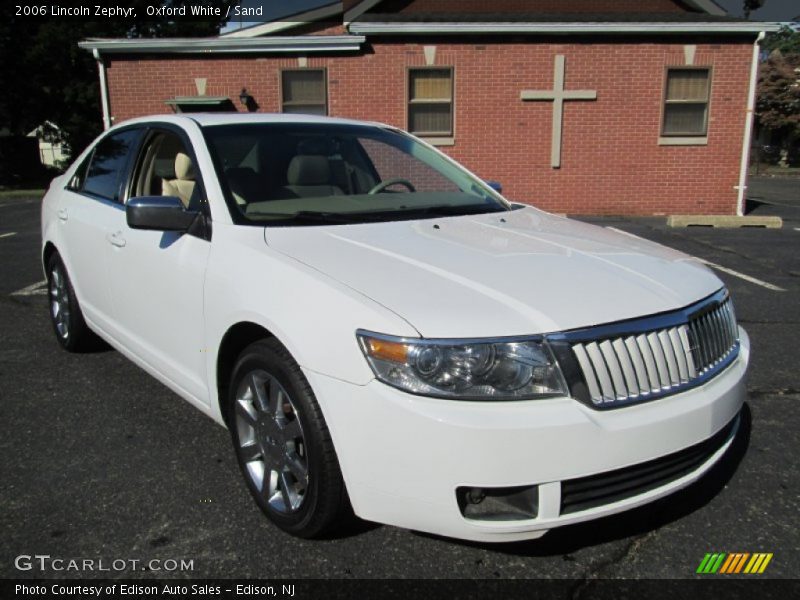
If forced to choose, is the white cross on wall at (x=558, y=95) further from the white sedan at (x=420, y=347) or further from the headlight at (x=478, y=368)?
the headlight at (x=478, y=368)

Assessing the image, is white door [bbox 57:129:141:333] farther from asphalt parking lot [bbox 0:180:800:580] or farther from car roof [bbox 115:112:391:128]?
asphalt parking lot [bbox 0:180:800:580]

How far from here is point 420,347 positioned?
196 centimetres

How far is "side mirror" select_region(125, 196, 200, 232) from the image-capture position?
2789mm

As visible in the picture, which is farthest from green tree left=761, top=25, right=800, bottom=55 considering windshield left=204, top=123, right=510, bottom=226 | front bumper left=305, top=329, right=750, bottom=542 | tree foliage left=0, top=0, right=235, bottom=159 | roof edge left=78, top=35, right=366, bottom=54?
front bumper left=305, top=329, right=750, bottom=542

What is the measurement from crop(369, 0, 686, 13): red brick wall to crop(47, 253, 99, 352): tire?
40.6 feet

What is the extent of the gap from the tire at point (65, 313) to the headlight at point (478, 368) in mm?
3040

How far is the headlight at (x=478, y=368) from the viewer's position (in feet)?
6.41

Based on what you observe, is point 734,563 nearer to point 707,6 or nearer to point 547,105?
point 547,105

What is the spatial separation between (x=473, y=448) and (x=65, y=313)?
3.62 m

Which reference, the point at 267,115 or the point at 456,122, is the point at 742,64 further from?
the point at 267,115

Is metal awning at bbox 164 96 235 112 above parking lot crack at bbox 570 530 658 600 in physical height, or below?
above

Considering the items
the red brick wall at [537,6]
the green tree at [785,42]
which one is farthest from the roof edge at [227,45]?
the green tree at [785,42]
